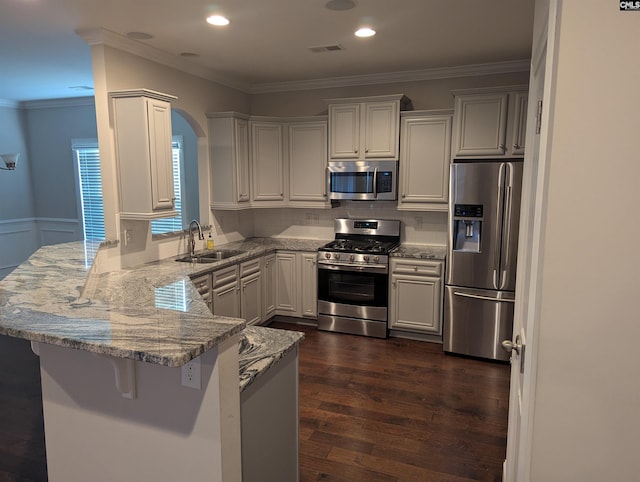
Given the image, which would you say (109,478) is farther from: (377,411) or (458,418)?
(458,418)

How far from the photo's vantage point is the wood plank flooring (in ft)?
8.52

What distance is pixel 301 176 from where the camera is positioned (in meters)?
5.11

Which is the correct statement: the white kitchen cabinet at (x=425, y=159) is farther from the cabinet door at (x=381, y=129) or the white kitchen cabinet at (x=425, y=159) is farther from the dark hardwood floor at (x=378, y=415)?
the dark hardwood floor at (x=378, y=415)

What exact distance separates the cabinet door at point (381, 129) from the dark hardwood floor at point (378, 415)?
79.2 inches

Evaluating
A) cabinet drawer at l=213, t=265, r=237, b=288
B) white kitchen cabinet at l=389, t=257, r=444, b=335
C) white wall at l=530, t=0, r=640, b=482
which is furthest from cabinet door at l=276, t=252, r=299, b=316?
white wall at l=530, t=0, r=640, b=482

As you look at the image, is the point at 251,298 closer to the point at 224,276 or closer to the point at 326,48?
the point at 224,276

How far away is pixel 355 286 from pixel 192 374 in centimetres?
329

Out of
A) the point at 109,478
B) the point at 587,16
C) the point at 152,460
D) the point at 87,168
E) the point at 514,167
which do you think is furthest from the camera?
the point at 87,168

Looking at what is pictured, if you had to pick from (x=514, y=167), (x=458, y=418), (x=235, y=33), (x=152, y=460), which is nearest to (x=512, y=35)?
(x=514, y=167)

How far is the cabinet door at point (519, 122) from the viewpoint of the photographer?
3.95 metres

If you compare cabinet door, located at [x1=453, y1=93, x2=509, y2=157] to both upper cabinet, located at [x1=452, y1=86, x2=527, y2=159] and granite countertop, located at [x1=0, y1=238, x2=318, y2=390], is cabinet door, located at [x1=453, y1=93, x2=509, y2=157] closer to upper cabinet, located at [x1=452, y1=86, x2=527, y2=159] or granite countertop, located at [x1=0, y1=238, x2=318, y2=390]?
upper cabinet, located at [x1=452, y1=86, x2=527, y2=159]

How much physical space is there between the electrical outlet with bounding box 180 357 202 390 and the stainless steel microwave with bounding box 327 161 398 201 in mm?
3456

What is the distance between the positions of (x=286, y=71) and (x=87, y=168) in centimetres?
377

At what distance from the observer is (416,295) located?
14.7ft
